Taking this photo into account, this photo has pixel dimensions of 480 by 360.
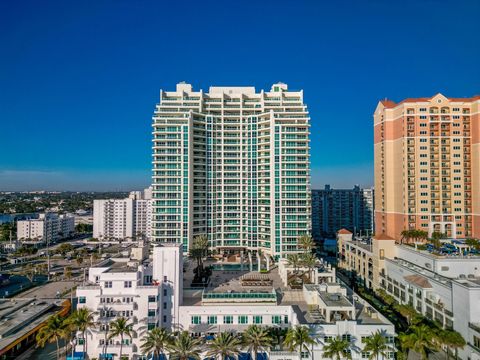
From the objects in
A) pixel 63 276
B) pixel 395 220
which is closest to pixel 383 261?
pixel 395 220

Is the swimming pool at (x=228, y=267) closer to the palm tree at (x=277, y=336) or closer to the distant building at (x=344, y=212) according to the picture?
the palm tree at (x=277, y=336)

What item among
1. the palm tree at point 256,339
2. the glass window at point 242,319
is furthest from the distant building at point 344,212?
the palm tree at point 256,339

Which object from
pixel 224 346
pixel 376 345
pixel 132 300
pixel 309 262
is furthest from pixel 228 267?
pixel 376 345

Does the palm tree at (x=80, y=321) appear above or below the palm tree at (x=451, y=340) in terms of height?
above

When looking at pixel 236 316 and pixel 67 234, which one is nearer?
pixel 236 316

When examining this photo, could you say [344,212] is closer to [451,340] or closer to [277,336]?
[451,340]

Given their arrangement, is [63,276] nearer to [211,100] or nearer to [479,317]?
[211,100]
